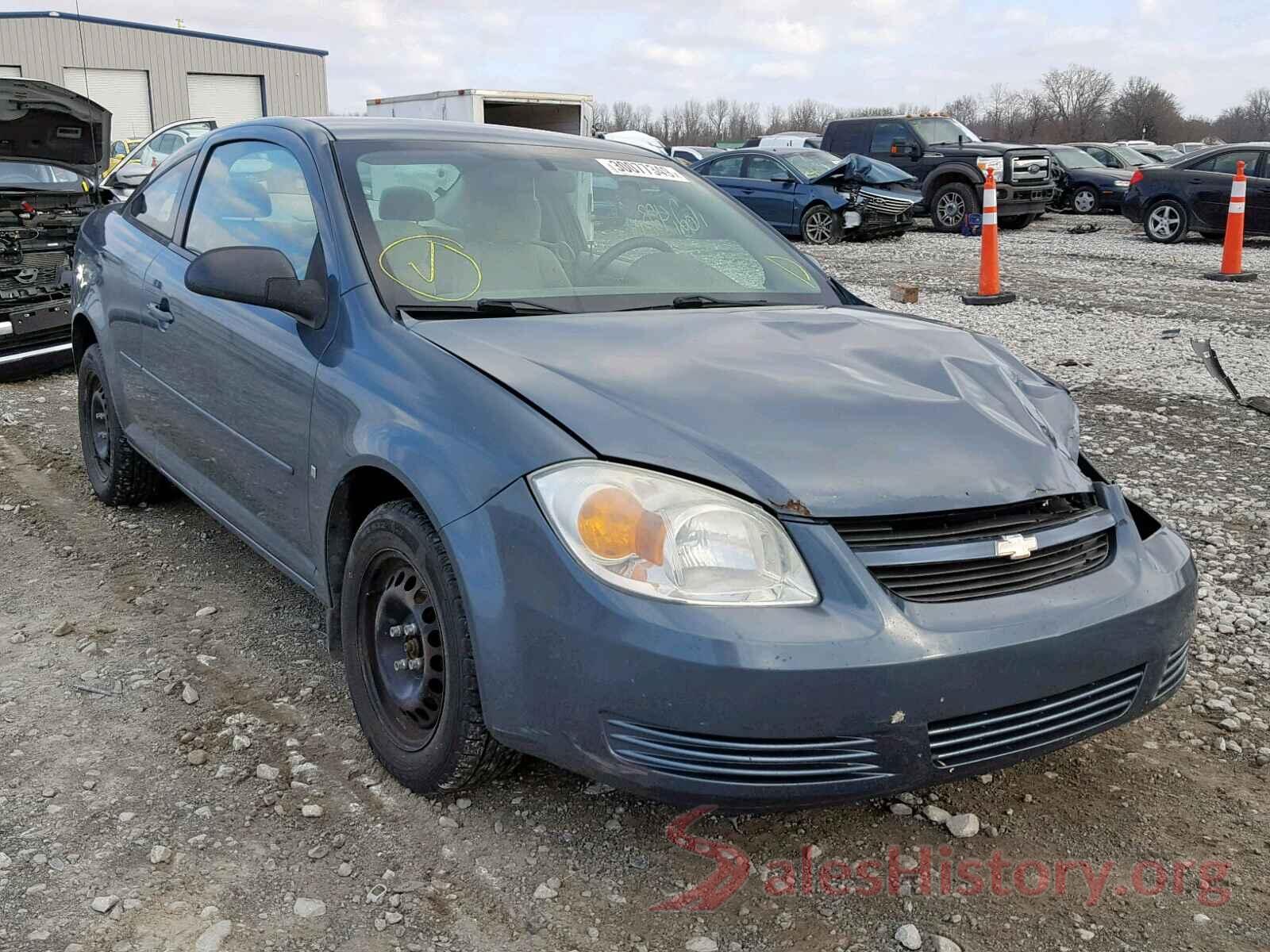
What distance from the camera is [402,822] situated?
2617 mm

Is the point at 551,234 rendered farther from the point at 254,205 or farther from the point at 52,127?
the point at 52,127

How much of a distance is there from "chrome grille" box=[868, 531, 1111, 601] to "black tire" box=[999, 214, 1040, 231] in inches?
677

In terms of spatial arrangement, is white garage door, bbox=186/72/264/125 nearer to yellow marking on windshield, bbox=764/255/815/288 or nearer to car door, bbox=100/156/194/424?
car door, bbox=100/156/194/424

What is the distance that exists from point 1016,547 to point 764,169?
1523 cm

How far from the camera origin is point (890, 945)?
2.23m

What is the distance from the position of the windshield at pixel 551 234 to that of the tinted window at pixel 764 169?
1328 centimetres

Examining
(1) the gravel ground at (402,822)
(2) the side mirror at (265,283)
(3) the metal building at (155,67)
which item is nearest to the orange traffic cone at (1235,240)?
(1) the gravel ground at (402,822)

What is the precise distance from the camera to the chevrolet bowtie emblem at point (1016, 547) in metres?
2.29

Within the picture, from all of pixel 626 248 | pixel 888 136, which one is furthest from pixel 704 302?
pixel 888 136

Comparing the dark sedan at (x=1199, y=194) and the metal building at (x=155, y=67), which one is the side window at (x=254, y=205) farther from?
the metal building at (x=155, y=67)

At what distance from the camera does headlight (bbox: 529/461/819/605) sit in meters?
2.14

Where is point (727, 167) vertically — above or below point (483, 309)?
above

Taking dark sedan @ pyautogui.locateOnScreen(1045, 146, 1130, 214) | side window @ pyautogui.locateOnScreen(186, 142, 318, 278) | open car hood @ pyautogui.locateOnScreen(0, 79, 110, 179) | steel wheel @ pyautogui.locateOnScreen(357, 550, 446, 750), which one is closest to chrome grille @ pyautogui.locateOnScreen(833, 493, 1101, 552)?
steel wheel @ pyautogui.locateOnScreen(357, 550, 446, 750)

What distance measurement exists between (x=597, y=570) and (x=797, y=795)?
0.55 meters
